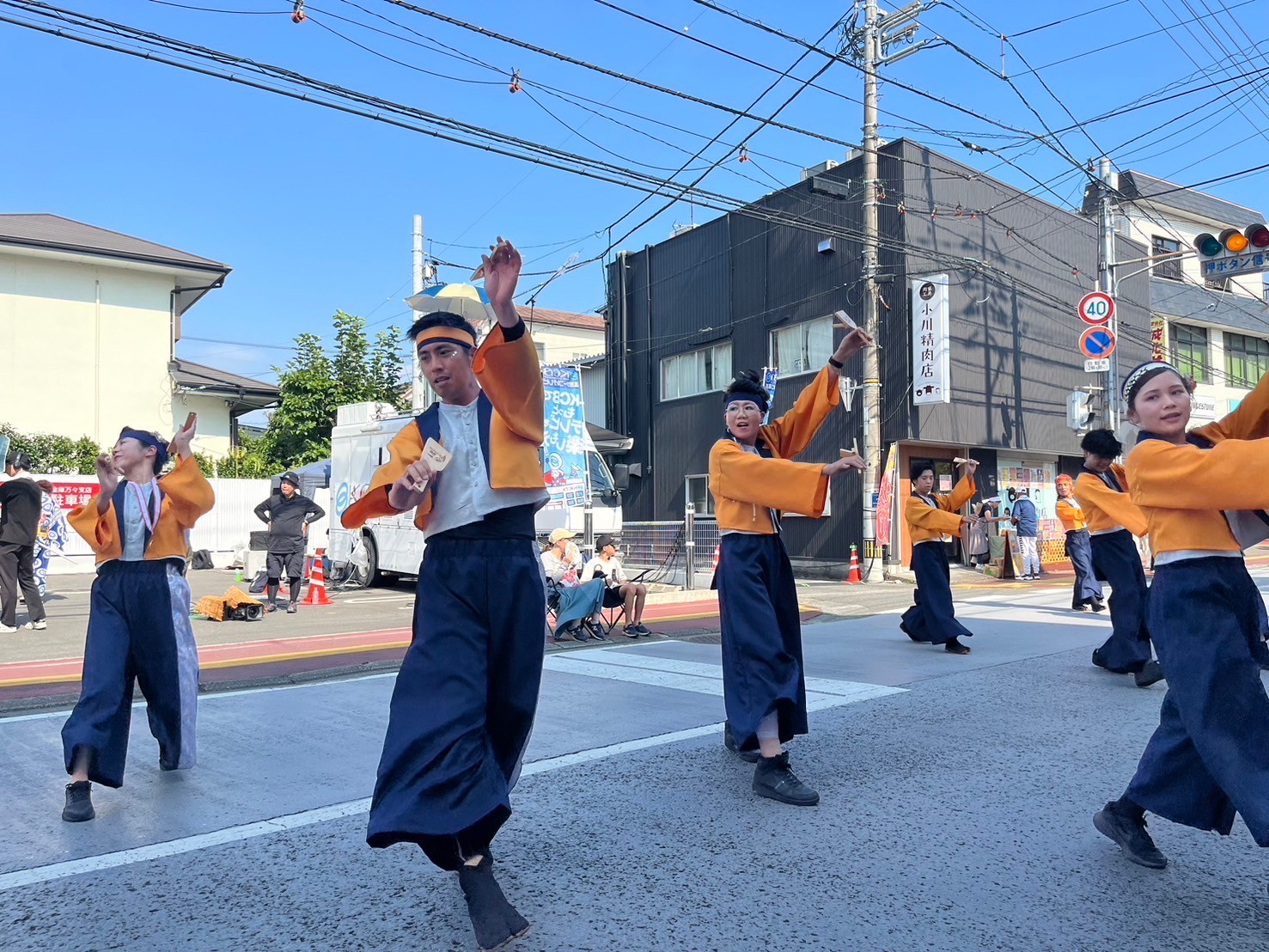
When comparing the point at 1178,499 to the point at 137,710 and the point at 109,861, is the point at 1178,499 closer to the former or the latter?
the point at 109,861

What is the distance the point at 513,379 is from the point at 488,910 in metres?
1.59

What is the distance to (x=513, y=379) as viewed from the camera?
3.06 m

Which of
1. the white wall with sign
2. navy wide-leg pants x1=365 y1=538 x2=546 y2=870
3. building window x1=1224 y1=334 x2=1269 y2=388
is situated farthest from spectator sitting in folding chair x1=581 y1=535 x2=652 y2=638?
building window x1=1224 y1=334 x2=1269 y2=388

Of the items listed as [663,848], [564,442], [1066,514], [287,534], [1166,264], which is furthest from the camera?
[1166,264]

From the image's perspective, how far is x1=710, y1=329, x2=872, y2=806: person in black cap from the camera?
445 centimetres

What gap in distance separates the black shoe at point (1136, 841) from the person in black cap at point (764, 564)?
3.92ft

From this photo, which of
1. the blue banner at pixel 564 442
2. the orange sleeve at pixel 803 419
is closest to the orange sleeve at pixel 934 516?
the orange sleeve at pixel 803 419

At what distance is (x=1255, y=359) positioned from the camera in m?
32.8

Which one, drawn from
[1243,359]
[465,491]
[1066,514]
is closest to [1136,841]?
[465,491]

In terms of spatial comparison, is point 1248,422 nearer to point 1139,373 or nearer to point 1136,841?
point 1139,373

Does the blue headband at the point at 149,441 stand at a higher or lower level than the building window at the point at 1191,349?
lower

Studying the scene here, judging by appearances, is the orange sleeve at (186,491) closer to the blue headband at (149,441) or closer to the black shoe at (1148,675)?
the blue headband at (149,441)

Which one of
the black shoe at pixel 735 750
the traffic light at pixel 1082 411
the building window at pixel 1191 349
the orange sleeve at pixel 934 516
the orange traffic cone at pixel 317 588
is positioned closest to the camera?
the black shoe at pixel 735 750

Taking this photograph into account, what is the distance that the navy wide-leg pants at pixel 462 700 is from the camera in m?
2.87
